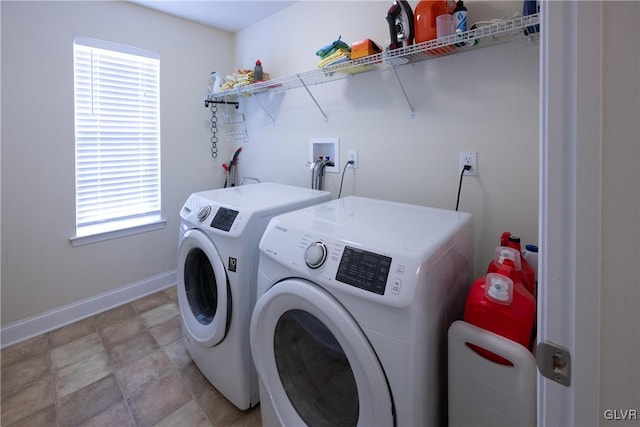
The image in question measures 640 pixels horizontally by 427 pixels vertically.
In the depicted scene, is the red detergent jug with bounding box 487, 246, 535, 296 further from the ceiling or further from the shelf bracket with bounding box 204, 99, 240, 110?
the shelf bracket with bounding box 204, 99, 240, 110

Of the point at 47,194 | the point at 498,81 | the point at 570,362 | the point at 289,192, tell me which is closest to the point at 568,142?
the point at 570,362

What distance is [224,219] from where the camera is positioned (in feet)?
4.63

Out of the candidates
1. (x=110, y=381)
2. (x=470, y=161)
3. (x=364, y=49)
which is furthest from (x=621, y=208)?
(x=110, y=381)

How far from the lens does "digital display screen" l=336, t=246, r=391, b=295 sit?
833mm

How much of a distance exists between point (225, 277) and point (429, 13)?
1498 millimetres

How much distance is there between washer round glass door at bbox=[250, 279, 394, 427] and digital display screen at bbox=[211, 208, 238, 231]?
42 centimetres

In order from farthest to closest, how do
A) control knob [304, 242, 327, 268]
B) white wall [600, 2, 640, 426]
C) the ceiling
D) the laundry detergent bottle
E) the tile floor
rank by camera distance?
the ceiling
the tile floor
the laundry detergent bottle
control knob [304, 242, 327, 268]
white wall [600, 2, 640, 426]

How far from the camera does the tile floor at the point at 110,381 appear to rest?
4.71 feet

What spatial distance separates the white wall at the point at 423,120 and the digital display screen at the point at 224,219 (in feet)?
2.85

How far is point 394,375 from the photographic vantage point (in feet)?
2.68

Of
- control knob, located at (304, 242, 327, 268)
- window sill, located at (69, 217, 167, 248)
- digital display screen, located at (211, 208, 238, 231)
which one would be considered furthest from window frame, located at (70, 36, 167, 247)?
control knob, located at (304, 242, 327, 268)

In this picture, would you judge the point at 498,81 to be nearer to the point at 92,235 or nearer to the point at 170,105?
the point at 170,105

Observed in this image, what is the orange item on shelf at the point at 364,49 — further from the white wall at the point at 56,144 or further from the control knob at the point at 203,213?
the white wall at the point at 56,144

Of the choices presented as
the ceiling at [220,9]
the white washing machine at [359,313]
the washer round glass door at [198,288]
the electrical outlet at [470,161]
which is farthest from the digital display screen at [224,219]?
the ceiling at [220,9]
